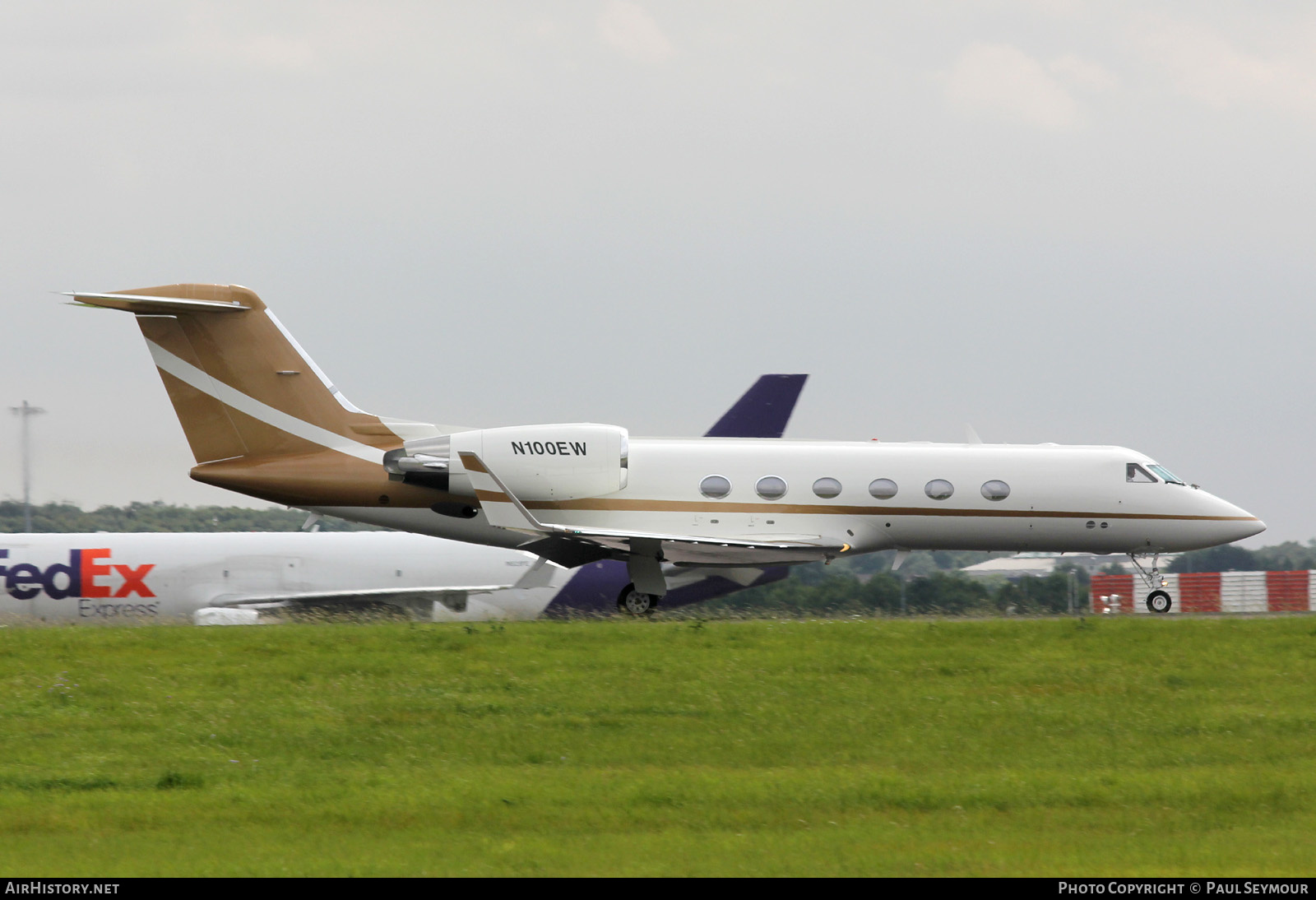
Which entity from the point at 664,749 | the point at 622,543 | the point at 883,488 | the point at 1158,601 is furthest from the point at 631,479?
the point at 664,749

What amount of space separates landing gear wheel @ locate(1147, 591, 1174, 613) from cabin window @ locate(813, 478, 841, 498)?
6.24m

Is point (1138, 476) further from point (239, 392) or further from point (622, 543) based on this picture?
point (239, 392)

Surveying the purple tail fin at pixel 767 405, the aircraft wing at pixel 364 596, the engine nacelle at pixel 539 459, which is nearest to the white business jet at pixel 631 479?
the engine nacelle at pixel 539 459

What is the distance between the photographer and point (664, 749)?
13.7m

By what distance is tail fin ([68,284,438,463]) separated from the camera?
24547 millimetres

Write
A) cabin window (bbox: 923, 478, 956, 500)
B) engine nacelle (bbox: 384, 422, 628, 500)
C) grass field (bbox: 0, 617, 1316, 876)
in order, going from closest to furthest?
grass field (bbox: 0, 617, 1316, 876) < engine nacelle (bbox: 384, 422, 628, 500) < cabin window (bbox: 923, 478, 956, 500)

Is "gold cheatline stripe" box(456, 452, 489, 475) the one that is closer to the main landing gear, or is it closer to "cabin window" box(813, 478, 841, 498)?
"cabin window" box(813, 478, 841, 498)

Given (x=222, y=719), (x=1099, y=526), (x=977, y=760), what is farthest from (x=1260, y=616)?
(x=222, y=719)

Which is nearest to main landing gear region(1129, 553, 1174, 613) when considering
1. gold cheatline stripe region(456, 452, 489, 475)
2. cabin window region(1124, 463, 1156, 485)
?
cabin window region(1124, 463, 1156, 485)

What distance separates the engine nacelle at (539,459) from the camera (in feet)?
77.7

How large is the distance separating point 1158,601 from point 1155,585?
616 millimetres

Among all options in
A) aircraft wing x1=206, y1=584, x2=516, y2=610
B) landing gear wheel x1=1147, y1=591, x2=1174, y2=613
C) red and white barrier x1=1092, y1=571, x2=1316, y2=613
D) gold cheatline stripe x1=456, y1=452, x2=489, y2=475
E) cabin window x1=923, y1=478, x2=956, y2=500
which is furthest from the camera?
red and white barrier x1=1092, y1=571, x2=1316, y2=613

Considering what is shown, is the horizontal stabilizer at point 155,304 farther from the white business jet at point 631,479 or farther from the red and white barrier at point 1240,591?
the red and white barrier at point 1240,591
